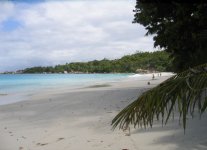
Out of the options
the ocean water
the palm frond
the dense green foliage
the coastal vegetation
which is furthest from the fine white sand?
the ocean water

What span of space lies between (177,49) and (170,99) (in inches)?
437

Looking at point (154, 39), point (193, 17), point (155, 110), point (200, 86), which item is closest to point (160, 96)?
point (155, 110)

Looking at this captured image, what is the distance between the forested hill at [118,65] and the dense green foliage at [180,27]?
96448 millimetres

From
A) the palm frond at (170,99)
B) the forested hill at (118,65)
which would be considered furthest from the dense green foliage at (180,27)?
the forested hill at (118,65)

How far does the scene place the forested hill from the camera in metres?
120

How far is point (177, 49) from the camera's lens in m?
12.8

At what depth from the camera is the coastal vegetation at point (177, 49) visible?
196cm

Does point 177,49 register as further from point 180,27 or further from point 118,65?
point 118,65

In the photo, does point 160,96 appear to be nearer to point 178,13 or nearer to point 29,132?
point 29,132

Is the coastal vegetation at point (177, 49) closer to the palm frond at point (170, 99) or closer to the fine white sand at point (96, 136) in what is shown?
the palm frond at point (170, 99)

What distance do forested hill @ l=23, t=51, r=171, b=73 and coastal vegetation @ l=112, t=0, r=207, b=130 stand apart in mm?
96834

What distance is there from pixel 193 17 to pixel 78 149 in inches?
224

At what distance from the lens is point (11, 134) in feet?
31.3

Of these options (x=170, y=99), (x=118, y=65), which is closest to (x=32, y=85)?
(x=170, y=99)
